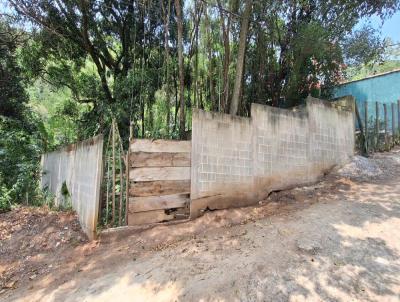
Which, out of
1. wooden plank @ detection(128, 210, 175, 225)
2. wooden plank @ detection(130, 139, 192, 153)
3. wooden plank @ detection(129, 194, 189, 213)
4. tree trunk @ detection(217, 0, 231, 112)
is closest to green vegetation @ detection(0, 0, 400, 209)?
tree trunk @ detection(217, 0, 231, 112)

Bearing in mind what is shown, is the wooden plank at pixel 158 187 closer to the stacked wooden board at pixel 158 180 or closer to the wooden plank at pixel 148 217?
the stacked wooden board at pixel 158 180

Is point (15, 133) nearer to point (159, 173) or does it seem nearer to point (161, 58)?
point (161, 58)

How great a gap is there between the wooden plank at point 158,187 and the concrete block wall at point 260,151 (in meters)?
0.17

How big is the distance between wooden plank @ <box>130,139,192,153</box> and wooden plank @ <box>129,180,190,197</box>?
1.62ft

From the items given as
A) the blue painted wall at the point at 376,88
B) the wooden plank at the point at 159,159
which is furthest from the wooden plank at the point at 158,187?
the blue painted wall at the point at 376,88

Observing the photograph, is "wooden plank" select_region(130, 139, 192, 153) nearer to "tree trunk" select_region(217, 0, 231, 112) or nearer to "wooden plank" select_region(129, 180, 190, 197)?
"wooden plank" select_region(129, 180, 190, 197)

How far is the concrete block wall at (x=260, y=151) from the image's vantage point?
4699mm

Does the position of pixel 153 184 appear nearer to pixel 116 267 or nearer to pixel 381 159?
pixel 116 267

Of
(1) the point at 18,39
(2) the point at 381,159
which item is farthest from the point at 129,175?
(1) the point at 18,39

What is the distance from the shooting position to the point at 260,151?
5.24 m

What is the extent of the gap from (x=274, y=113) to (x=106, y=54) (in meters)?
6.11

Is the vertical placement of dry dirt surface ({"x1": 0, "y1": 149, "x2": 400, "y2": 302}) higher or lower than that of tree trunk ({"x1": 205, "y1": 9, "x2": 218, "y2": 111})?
lower

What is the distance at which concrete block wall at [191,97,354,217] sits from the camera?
4699mm

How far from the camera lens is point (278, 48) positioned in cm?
766
